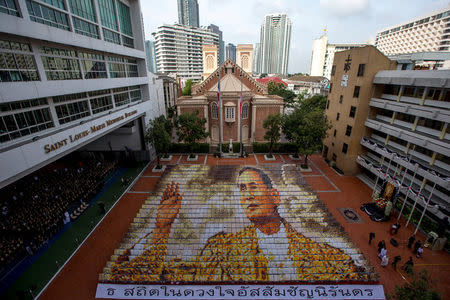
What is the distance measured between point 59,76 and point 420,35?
120310 mm

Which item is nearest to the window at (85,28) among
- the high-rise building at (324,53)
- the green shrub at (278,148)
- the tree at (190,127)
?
the tree at (190,127)

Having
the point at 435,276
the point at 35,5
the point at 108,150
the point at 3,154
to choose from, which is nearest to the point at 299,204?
the point at 435,276

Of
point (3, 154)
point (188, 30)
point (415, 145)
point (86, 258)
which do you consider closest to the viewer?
point (3, 154)

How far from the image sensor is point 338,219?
66.4ft

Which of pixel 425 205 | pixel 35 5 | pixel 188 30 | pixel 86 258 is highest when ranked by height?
pixel 188 30

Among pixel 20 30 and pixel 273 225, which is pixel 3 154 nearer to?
pixel 20 30

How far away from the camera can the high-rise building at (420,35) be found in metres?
72.8

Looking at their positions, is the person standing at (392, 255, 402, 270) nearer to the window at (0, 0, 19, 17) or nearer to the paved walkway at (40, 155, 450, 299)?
the paved walkway at (40, 155, 450, 299)

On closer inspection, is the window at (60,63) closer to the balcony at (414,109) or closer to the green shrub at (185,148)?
the green shrub at (185,148)

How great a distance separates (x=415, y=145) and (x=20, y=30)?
109 ft

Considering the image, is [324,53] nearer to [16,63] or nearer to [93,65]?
[93,65]

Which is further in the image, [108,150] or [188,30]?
[188,30]

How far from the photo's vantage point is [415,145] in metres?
20.5

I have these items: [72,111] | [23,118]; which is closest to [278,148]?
[72,111]
